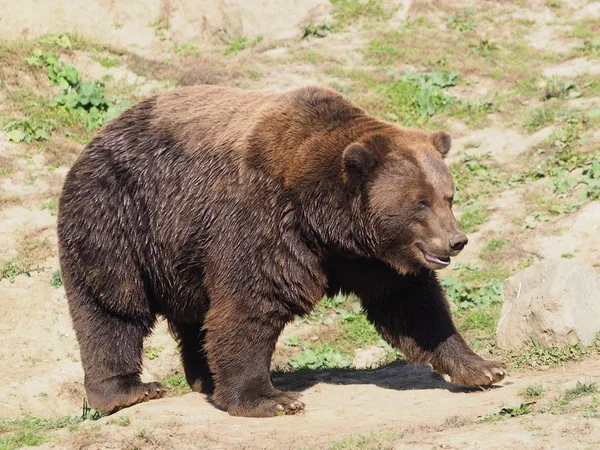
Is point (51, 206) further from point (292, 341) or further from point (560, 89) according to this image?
point (560, 89)

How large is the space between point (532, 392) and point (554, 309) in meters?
1.73

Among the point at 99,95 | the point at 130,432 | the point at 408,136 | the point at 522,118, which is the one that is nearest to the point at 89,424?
the point at 130,432

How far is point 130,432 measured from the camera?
6.78 m

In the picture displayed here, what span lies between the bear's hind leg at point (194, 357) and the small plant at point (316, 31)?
11557mm

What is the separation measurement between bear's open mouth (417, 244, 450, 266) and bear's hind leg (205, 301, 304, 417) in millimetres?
1200

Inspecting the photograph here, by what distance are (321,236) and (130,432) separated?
79.0 inches

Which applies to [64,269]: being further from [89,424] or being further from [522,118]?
[522,118]

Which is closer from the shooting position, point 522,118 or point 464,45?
point 522,118

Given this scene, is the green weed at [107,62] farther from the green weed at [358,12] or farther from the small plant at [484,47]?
the small plant at [484,47]

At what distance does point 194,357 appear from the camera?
917cm

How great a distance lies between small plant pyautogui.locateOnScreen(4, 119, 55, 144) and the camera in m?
14.8

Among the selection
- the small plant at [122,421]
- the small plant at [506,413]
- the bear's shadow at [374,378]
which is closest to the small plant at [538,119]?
the bear's shadow at [374,378]

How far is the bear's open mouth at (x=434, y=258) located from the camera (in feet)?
23.6

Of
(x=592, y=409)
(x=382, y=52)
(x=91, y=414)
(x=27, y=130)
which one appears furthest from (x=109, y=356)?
(x=382, y=52)
